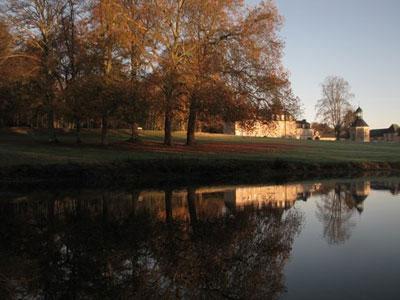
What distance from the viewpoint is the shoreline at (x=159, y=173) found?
23031 mm

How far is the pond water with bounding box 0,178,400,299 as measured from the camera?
7250 millimetres

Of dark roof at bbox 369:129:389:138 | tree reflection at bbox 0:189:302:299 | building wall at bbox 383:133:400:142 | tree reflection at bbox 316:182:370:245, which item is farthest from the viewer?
dark roof at bbox 369:129:389:138

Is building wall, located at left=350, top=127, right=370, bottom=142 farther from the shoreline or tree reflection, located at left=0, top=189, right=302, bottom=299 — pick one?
tree reflection, located at left=0, top=189, right=302, bottom=299

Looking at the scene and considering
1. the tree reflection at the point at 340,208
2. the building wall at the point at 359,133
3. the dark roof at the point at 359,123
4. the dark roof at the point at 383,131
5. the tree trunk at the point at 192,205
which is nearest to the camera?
the tree reflection at the point at 340,208

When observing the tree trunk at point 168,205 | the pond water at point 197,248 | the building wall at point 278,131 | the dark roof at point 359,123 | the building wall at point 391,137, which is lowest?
the tree trunk at point 168,205

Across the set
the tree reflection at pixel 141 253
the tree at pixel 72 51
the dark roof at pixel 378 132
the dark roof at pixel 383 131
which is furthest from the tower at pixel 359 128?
the tree reflection at pixel 141 253

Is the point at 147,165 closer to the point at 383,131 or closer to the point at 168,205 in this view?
the point at 168,205

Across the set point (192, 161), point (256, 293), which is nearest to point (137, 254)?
point (256, 293)

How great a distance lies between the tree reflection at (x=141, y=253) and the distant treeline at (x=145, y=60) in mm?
18591

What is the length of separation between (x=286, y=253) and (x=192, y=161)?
1882 centimetres

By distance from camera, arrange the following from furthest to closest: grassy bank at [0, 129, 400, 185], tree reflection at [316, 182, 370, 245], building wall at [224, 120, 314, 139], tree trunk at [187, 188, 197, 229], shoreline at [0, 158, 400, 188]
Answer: building wall at [224, 120, 314, 139] → grassy bank at [0, 129, 400, 185] → shoreline at [0, 158, 400, 188] → tree trunk at [187, 188, 197, 229] → tree reflection at [316, 182, 370, 245]

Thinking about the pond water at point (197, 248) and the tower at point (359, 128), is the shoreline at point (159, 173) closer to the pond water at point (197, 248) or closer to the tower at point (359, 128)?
the pond water at point (197, 248)

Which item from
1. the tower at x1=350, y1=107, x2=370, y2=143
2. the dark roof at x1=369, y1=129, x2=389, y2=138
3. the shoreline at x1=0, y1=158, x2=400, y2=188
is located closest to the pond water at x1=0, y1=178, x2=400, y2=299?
the shoreline at x1=0, y1=158, x2=400, y2=188

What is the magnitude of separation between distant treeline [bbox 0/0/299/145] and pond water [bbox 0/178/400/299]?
52.8ft
